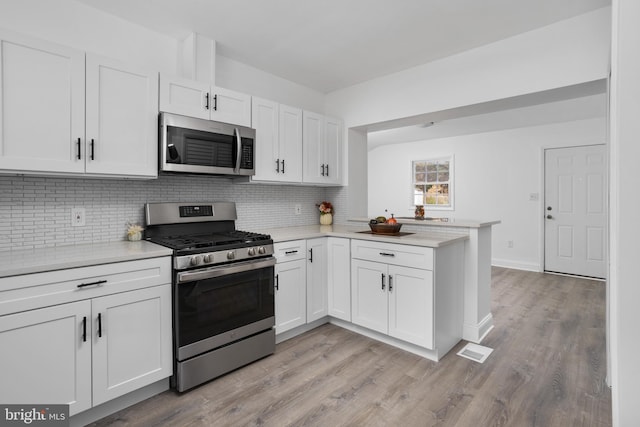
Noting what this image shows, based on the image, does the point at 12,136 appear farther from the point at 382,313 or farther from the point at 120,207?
the point at 382,313

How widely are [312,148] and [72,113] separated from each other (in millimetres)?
2052

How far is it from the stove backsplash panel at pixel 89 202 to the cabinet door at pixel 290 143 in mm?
419

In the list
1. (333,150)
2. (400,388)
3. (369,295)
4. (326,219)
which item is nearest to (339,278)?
(369,295)

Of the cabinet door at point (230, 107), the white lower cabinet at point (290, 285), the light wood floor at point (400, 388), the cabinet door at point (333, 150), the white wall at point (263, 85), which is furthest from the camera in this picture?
the cabinet door at point (333, 150)

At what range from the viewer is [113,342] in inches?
71.4

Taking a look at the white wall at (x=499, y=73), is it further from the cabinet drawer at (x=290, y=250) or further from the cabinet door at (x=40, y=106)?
the cabinet door at (x=40, y=106)

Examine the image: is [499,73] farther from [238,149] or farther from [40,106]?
[40,106]

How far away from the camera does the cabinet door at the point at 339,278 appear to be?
297cm

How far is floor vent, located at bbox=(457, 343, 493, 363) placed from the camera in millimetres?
2512

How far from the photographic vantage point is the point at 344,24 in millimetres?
2484

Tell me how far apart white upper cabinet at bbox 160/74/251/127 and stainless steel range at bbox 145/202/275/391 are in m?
0.75

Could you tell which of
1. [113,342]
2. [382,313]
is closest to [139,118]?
[113,342]

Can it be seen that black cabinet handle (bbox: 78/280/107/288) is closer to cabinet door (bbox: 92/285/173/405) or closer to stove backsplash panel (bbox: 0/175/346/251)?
cabinet door (bbox: 92/285/173/405)

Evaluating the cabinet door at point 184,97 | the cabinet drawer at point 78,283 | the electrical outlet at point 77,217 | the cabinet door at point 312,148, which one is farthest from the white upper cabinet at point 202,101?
the cabinet drawer at point 78,283
